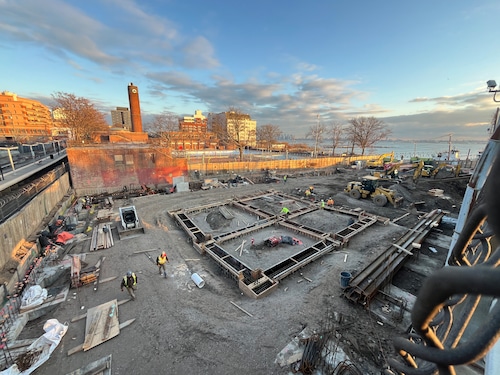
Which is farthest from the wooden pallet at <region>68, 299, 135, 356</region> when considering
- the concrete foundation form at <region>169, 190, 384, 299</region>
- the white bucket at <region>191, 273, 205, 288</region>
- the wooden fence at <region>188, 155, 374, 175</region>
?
the wooden fence at <region>188, 155, 374, 175</region>

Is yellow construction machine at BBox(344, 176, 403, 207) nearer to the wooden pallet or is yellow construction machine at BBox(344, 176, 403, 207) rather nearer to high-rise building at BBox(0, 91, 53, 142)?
the wooden pallet

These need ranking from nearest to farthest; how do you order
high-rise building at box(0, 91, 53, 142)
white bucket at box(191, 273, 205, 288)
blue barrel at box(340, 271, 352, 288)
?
blue barrel at box(340, 271, 352, 288) → white bucket at box(191, 273, 205, 288) → high-rise building at box(0, 91, 53, 142)

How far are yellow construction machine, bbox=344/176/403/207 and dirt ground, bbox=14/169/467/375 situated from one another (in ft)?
19.5

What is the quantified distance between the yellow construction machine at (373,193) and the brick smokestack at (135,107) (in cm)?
4873

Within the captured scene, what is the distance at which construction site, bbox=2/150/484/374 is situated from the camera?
6.69m

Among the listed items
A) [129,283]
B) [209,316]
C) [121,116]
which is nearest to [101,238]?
[129,283]

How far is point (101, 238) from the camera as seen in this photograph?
1377 cm

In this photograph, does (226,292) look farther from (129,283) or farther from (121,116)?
(121,116)

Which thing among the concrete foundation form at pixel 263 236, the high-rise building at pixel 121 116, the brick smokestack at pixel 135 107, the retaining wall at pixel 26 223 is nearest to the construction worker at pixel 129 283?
the concrete foundation form at pixel 263 236

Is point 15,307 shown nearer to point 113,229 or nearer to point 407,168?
point 113,229

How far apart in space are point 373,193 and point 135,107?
51.5 meters

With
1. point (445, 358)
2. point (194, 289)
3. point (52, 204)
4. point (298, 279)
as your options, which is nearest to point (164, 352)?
point (194, 289)

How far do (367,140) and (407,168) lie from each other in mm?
16637

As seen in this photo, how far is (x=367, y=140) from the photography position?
50.7m
